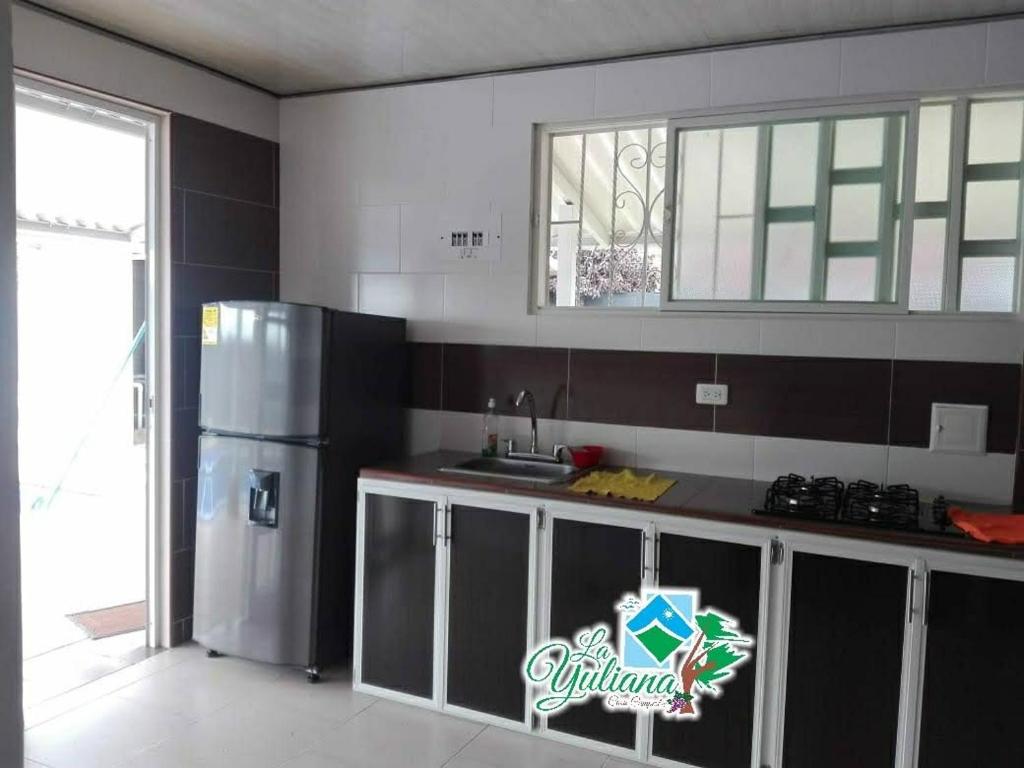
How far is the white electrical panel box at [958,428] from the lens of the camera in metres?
2.58

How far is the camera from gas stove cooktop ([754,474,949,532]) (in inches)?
90.0

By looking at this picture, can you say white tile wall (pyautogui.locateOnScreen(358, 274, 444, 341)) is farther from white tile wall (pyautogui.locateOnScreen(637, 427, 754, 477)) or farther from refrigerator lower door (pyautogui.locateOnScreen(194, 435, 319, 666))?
white tile wall (pyautogui.locateOnScreen(637, 427, 754, 477))

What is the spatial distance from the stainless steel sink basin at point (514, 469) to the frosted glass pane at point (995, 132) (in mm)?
1767

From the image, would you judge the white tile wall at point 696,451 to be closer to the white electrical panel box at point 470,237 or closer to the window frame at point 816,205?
the window frame at point 816,205

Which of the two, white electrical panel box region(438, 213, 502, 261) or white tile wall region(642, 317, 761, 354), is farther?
white electrical panel box region(438, 213, 502, 261)

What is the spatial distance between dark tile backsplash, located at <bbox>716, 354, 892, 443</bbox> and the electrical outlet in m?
0.02

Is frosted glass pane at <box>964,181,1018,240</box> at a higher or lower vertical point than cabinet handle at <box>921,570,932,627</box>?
higher

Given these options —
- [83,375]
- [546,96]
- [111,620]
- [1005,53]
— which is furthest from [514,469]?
[83,375]

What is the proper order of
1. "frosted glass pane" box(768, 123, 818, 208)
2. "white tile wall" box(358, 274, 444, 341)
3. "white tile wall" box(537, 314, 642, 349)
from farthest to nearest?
"white tile wall" box(358, 274, 444, 341) < "white tile wall" box(537, 314, 642, 349) < "frosted glass pane" box(768, 123, 818, 208)

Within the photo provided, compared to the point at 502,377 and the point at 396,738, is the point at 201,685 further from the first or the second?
the point at 502,377

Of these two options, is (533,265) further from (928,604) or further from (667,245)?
(928,604)

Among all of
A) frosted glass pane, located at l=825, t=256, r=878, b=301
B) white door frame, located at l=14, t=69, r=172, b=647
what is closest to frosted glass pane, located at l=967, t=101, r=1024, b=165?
frosted glass pane, located at l=825, t=256, r=878, b=301

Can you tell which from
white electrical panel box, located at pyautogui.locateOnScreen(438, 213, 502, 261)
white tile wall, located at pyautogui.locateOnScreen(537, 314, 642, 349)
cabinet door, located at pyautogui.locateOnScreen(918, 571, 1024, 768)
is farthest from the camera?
white electrical panel box, located at pyautogui.locateOnScreen(438, 213, 502, 261)

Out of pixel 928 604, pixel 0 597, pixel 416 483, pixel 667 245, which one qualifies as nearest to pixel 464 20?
pixel 667 245
